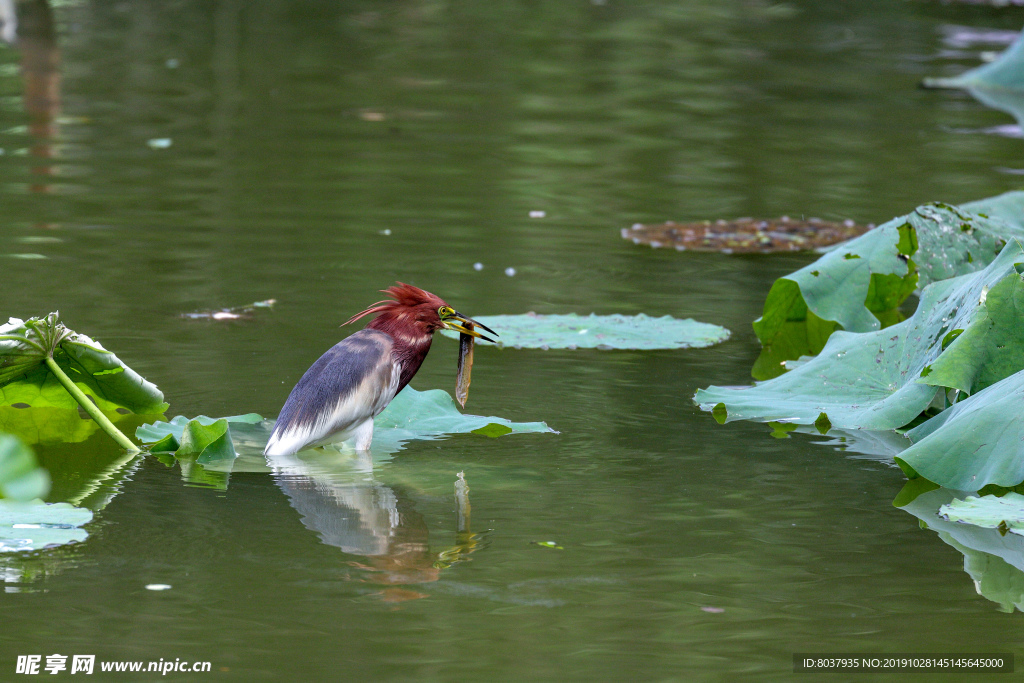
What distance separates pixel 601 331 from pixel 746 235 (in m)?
2.17

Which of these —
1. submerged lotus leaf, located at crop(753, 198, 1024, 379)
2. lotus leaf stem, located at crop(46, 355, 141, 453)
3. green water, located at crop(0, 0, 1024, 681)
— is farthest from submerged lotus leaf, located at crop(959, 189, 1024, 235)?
lotus leaf stem, located at crop(46, 355, 141, 453)

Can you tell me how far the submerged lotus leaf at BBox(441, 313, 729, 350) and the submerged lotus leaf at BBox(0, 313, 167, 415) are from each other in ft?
5.05

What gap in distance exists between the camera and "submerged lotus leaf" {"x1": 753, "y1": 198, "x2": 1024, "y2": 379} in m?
5.38

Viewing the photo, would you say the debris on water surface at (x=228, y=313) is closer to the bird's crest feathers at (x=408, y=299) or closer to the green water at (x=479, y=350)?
the green water at (x=479, y=350)

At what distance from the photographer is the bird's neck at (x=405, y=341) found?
4.20 metres

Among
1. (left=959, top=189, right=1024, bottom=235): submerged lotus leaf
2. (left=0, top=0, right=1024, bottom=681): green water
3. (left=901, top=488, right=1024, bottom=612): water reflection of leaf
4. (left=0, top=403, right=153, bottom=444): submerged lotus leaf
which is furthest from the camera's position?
(left=959, top=189, right=1024, bottom=235): submerged lotus leaf

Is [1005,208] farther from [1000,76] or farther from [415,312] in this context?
[1000,76]

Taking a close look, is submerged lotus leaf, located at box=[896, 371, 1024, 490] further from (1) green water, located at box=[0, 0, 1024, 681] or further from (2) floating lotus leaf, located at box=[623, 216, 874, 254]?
(2) floating lotus leaf, located at box=[623, 216, 874, 254]

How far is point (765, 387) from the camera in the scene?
4.91 metres

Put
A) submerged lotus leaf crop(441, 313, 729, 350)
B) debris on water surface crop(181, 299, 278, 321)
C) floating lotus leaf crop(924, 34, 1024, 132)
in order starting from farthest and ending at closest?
floating lotus leaf crop(924, 34, 1024, 132)
debris on water surface crop(181, 299, 278, 321)
submerged lotus leaf crop(441, 313, 729, 350)

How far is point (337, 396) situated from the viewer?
13.3 feet

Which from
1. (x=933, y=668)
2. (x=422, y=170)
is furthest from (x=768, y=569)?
(x=422, y=170)
